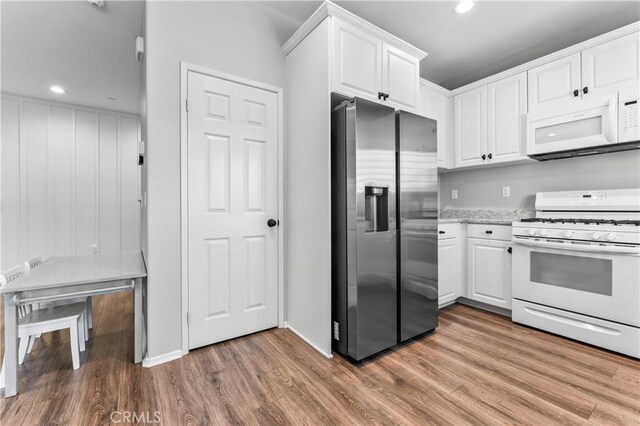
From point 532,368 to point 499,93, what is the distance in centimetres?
258

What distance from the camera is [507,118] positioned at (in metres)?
2.85

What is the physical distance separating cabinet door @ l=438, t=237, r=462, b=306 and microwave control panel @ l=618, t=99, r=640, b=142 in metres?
1.49

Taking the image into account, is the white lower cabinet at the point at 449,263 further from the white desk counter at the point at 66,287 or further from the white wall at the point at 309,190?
the white desk counter at the point at 66,287

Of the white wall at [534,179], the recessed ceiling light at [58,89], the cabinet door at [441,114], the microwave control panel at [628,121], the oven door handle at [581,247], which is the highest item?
the recessed ceiling light at [58,89]

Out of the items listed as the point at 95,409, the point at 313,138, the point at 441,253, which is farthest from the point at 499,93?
the point at 95,409

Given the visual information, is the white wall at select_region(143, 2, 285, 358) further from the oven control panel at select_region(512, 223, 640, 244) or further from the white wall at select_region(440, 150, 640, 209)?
the white wall at select_region(440, 150, 640, 209)

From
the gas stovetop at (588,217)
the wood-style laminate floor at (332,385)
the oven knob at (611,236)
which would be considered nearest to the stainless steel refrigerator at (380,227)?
the wood-style laminate floor at (332,385)

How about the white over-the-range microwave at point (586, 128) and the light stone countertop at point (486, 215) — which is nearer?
the white over-the-range microwave at point (586, 128)

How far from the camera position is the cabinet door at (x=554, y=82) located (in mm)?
2420

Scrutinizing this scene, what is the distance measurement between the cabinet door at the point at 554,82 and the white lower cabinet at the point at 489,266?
1.24 m

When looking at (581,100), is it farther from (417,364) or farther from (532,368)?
(417,364)

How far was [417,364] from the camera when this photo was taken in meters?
1.89

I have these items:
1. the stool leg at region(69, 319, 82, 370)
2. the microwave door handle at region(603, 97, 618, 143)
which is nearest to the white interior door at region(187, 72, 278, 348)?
the stool leg at region(69, 319, 82, 370)

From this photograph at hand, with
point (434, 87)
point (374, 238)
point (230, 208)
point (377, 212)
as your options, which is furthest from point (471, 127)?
point (230, 208)
